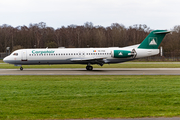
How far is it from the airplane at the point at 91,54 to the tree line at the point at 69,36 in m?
57.0

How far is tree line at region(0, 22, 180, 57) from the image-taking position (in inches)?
3558

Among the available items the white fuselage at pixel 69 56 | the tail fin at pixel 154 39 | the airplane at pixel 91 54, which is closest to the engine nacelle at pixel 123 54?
the airplane at pixel 91 54

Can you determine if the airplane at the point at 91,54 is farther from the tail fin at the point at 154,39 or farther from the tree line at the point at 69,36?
the tree line at the point at 69,36

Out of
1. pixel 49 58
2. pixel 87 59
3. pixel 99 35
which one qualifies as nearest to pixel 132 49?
pixel 87 59

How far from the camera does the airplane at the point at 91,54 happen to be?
97.2 feet

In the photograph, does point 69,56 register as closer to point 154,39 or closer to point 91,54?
point 91,54

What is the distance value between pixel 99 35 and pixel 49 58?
63.0 metres

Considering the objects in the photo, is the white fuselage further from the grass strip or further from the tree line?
the tree line

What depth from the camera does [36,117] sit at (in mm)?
7684

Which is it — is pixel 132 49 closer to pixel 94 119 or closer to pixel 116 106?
pixel 116 106

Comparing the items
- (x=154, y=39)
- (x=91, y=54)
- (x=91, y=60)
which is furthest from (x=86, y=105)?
(x=154, y=39)

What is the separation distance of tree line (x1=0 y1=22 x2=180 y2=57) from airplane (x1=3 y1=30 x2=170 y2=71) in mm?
56990

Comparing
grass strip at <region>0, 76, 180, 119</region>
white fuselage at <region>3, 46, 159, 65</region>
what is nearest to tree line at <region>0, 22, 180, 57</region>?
white fuselage at <region>3, 46, 159, 65</region>

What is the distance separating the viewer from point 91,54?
3058cm
